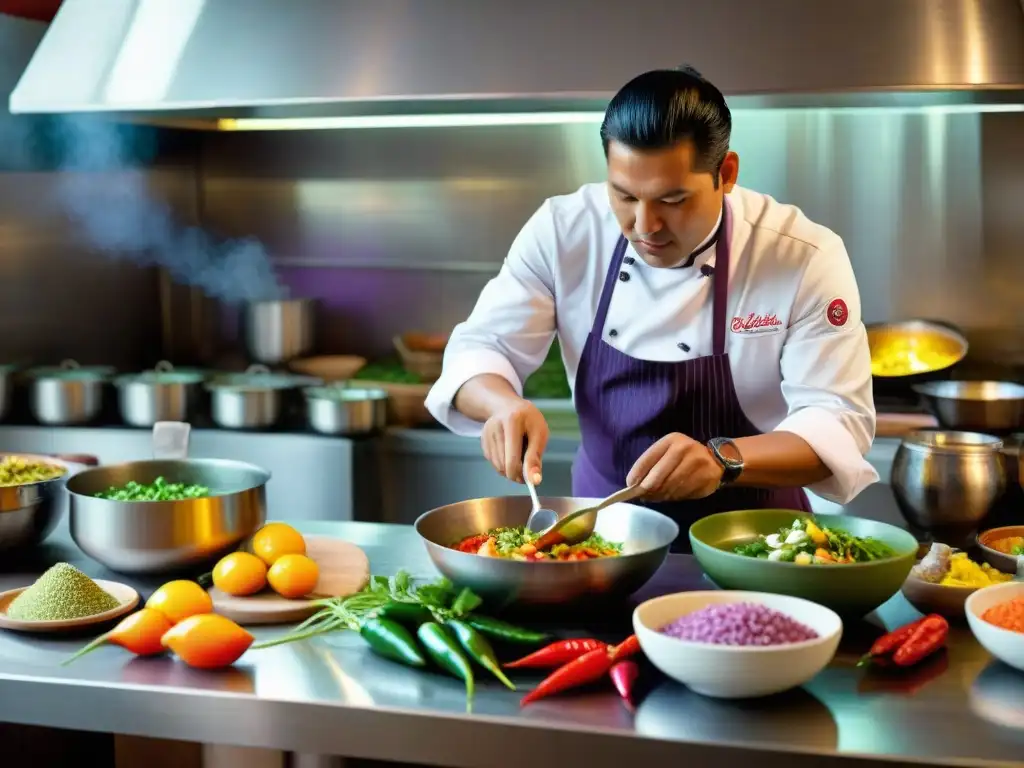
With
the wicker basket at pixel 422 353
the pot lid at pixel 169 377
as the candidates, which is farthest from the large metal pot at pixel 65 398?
the wicker basket at pixel 422 353

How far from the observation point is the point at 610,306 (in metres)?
2.73

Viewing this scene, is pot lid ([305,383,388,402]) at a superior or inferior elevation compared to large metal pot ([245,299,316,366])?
inferior

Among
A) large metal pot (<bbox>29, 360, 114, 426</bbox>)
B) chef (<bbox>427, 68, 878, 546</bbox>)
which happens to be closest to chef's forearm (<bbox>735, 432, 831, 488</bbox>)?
chef (<bbox>427, 68, 878, 546</bbox>)

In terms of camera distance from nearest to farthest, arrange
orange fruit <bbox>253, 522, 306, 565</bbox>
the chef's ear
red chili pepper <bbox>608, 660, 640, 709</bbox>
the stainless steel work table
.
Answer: the stainless steel work table, red chili pepper <bbox>608, 660, 640, 709</bbox>, orange fruit <bbox>253, 522, 306, 565</bbox>, the chef's ear

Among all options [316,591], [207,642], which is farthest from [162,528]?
[207,642]

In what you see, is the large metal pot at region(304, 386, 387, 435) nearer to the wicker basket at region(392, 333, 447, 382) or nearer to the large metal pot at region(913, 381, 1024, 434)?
the wicker basket at region(392, 333, 447, 382)

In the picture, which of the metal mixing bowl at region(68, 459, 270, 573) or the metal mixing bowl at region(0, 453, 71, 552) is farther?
the metal mixing bowl at region(0, 453, 71, 552)

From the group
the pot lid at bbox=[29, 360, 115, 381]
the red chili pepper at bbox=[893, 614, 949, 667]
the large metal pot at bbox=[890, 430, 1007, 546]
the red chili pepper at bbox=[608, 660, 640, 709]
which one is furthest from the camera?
the pot lid at bbox=[29, 360, 115, 381]

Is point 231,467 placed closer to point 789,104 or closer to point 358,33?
point 358,33

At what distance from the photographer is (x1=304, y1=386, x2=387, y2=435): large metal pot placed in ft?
13.8

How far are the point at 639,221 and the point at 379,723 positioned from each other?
105 centimetres

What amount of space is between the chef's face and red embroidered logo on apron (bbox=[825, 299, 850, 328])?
1.21 feet

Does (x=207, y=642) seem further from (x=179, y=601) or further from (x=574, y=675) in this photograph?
(x=574, y=675)

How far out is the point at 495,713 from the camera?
5.34ft
